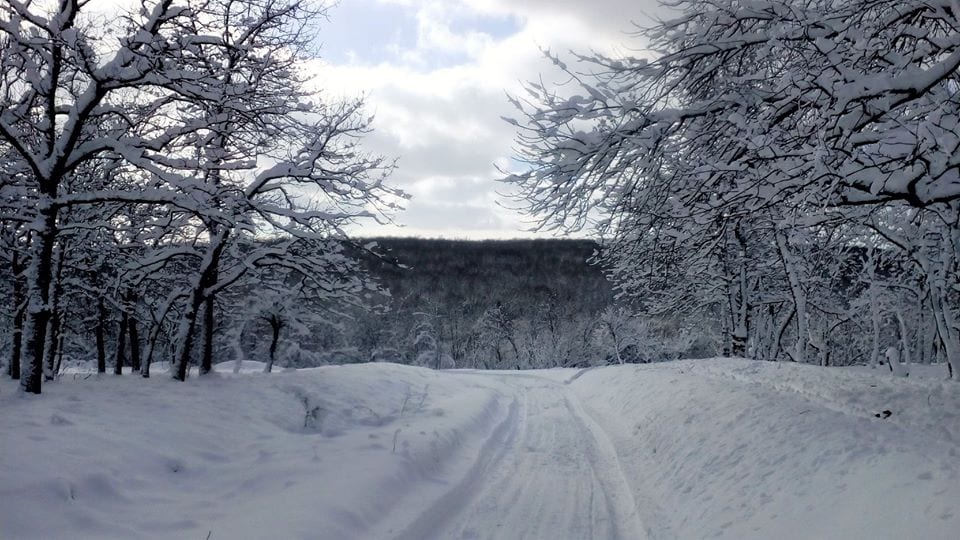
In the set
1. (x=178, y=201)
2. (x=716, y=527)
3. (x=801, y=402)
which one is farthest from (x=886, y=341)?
(x=178, y=201)

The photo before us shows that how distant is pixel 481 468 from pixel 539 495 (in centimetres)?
144

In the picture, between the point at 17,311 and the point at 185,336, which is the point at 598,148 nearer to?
the point at 185,336

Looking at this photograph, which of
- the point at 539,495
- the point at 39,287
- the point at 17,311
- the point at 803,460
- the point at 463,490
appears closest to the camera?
the point at 803,460

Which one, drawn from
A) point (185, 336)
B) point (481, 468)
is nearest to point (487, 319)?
point (185, 336)

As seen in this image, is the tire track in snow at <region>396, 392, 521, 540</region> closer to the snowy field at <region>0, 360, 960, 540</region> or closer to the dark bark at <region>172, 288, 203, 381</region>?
the snowy field at <region>0, 360, 960, 540</region>

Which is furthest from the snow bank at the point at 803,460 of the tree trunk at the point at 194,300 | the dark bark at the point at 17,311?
the dark bark at the point at 17,311

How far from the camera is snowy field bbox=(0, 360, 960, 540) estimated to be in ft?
14.4

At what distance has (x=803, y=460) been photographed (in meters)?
5.43

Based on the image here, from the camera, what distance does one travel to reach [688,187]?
6.50 m

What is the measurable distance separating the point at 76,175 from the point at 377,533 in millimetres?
12583

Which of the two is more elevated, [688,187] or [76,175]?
[76,175]

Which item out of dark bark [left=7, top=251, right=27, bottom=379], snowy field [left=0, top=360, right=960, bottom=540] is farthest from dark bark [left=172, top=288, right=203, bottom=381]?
dark bark [left=7, top=251, right=27, bottom=379]

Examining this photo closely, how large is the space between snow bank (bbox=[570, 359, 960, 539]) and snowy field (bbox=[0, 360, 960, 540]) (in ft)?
0.08

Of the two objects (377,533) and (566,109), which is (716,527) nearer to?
(377,533)
